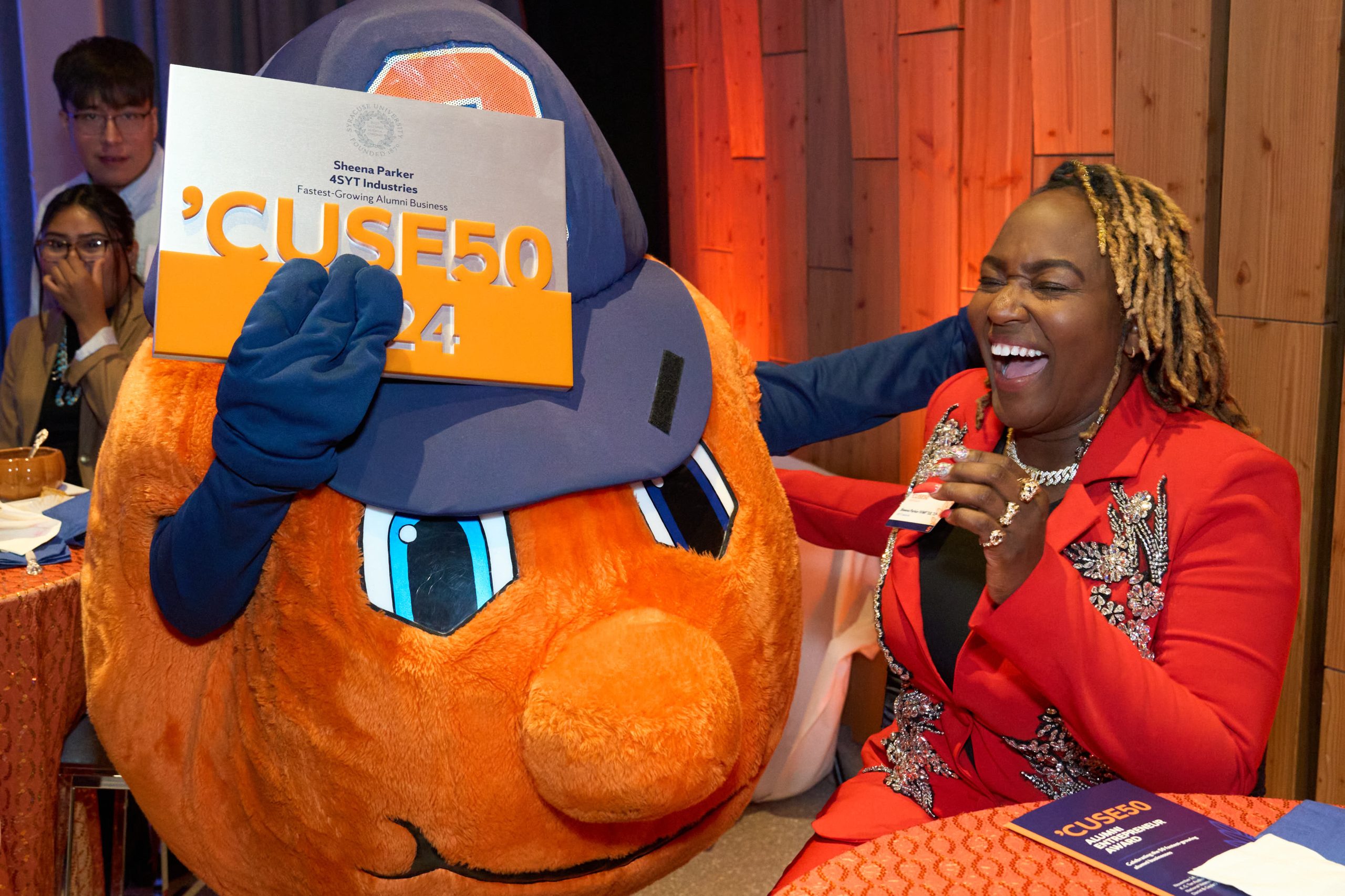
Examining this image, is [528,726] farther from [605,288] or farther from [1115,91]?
[1115,91]

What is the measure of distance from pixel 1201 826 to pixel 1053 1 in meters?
2.01

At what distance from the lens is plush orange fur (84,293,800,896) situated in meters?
1.29

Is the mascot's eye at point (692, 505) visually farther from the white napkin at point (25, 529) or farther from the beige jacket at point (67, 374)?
the beige jacket at point (67, 374)

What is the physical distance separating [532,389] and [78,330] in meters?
2.41

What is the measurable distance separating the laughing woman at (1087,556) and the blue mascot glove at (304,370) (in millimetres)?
686

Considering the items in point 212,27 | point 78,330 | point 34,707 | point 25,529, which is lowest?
point 34,707

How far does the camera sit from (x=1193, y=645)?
5.04 ft

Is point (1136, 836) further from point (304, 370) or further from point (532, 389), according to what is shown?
point (304, 370)

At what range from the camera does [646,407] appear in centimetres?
147

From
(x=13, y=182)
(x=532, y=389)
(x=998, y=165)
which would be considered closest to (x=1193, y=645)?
(x=532, y=389)

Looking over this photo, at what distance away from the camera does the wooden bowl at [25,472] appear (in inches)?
104

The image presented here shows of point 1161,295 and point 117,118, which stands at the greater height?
point 117,118

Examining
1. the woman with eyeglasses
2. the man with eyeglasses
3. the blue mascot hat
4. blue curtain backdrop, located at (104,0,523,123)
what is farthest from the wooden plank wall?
the woman with eyeglasses

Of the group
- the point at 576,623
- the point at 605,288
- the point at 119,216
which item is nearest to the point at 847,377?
the point at 605,288
